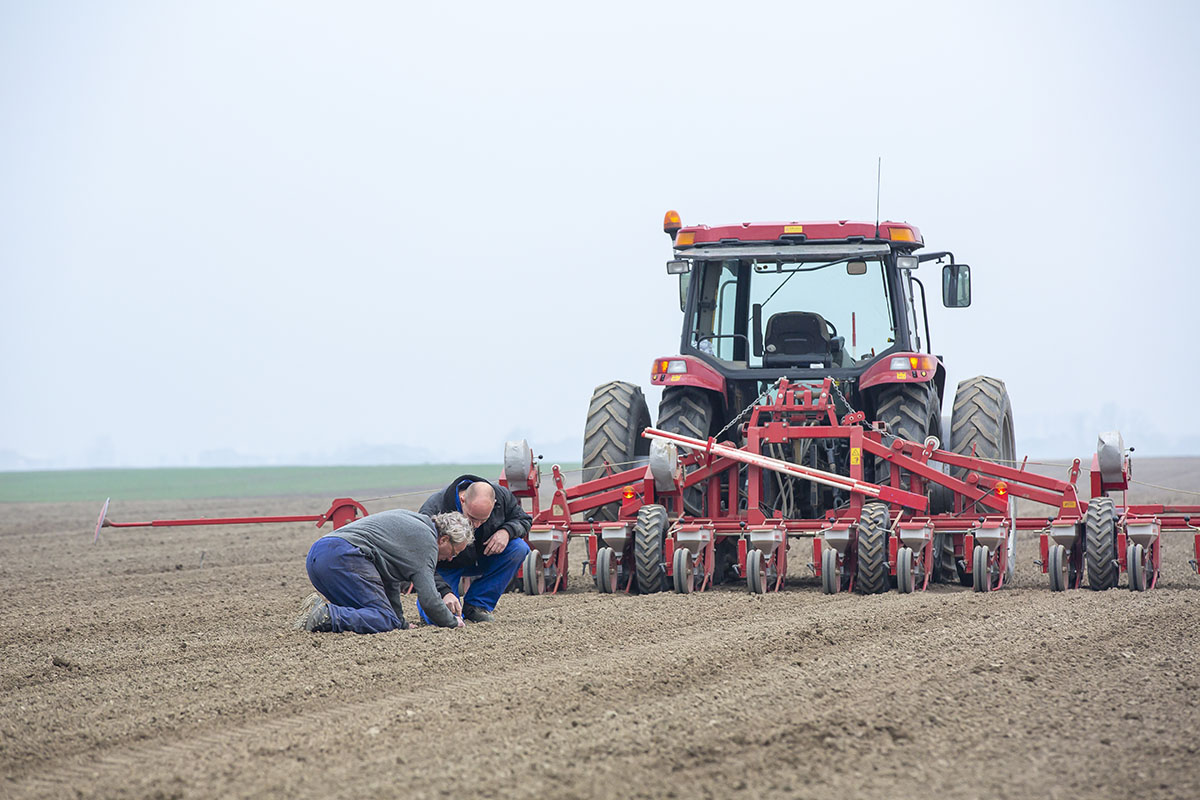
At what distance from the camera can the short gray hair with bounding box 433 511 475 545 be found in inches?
269

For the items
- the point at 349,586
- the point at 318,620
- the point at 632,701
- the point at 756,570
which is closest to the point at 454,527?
the point at 349,586

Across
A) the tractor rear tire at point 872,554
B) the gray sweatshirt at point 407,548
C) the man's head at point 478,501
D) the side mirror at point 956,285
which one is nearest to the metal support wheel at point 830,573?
the tractor rear tire at point 872,554

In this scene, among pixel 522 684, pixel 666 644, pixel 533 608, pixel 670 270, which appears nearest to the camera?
pixel 522 684

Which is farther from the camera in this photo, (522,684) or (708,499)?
(708,499)

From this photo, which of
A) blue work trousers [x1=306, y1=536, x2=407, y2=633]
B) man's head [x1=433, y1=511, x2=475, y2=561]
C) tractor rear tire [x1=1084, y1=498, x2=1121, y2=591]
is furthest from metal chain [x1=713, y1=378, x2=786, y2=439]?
blue work trousers [x1=306, y1=536, x2=407, y2=633]

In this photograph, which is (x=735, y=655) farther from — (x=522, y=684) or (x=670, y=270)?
(x=670, y=270)

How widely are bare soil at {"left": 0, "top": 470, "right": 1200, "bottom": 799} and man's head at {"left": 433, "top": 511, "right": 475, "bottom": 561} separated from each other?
16.9 inches

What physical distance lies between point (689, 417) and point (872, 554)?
6.35ft

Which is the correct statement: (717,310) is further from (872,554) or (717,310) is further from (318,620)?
(318,620)

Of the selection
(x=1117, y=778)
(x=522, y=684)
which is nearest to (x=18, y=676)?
(x=522, y=684)

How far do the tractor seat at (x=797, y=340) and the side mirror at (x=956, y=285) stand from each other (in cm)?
92

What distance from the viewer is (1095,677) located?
527cm

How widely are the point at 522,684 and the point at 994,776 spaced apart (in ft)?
6.35

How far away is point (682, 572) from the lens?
8461 mm
